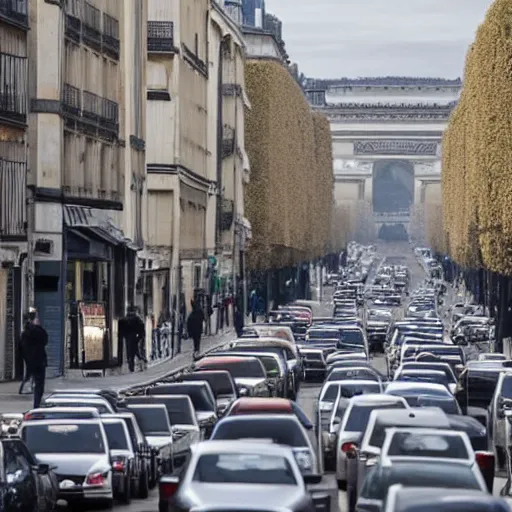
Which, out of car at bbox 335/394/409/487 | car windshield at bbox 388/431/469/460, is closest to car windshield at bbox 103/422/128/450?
car at bbox 335/394/409/487

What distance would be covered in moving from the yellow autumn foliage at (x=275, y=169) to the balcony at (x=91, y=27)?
48957mm

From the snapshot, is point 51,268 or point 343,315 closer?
point 51,268

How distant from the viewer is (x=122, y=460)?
30406 mm

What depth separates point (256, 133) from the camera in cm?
11750

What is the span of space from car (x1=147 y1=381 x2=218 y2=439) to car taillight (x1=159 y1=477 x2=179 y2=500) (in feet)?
41.7

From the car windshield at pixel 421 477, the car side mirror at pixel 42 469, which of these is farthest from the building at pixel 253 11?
the car windshield at pixel 421 477

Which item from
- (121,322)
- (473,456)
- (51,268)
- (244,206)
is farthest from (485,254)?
(473,456)

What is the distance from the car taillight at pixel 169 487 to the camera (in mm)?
23531

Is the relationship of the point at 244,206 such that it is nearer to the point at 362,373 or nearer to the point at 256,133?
the point at 256,133

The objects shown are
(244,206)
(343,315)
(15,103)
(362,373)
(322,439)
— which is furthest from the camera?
(244,206)

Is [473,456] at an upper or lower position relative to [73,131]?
lower

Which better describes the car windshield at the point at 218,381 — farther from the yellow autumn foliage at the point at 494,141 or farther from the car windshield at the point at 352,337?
the car windshield at the point at 352,337

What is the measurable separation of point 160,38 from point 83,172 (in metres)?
21.4

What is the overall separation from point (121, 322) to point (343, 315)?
4096cm
